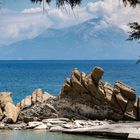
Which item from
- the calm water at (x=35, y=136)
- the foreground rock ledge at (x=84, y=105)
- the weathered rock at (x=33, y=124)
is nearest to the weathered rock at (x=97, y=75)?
the foreground rock ledge at (x=84, y=105)

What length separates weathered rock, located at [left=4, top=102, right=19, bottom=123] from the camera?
141 ft

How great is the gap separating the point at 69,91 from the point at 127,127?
371 inches

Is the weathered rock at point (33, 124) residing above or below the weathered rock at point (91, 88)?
below

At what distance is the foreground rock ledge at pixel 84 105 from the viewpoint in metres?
43.6

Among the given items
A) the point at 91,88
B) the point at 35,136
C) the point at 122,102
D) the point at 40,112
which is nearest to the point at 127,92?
the point at 122,102

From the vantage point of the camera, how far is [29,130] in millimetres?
39781

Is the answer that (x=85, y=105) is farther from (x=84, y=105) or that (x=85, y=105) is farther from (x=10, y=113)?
(x=10, y=113)

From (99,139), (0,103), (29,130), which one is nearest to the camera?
(99,139)

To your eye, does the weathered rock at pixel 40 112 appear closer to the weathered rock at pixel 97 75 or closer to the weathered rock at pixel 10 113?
the weathered rock at pixel 10 113

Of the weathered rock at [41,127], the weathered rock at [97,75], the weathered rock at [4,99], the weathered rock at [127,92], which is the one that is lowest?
the weathered rock at [4,99]

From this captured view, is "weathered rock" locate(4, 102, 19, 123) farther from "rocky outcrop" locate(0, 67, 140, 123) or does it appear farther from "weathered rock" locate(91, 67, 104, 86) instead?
"weathered rock" locate(91, 67, 104, 86)

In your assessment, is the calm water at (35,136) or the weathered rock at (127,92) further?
the weathered rock at (127,92)

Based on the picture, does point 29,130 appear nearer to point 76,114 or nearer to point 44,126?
point 44,126

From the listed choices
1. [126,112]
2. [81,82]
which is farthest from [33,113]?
[126,112]
